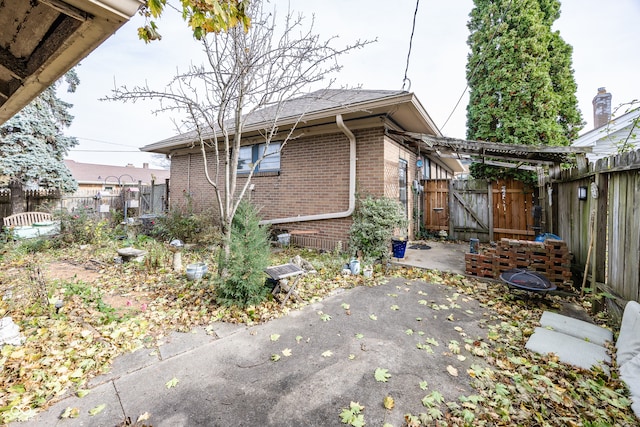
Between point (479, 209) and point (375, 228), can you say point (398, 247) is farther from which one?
point (479, 209)

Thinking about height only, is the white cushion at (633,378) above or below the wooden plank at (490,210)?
below

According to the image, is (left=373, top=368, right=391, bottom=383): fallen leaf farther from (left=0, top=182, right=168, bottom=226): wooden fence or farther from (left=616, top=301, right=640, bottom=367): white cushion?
(left=0, top=182, right=168, bottom=226): wooden fence

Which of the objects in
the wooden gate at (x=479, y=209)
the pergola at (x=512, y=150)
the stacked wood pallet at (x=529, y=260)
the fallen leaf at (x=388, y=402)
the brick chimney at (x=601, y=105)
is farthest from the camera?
the brick chimney at (x=601, y=105)

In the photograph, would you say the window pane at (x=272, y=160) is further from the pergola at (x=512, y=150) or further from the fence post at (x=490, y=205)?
the fence post at (x=490, y=205)

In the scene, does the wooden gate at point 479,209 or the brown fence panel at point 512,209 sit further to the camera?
the wooden gate at point 479,209

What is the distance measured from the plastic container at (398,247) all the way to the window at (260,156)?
4191mm

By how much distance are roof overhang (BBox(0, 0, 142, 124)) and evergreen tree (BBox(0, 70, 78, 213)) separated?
11.1 meters

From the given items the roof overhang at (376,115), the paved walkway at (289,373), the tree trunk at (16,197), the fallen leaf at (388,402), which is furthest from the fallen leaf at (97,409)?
the tree trunk at (16,197)

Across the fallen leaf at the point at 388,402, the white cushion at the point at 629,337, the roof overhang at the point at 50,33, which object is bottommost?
the fallen leaf at the point at 388,402

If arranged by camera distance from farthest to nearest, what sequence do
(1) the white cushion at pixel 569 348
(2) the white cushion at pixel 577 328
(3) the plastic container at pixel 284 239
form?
(3) the plastic container at pixel 284 239 < (2) the white cushion at pixel 577 328 < (1) the white cushion at pixel 569 348

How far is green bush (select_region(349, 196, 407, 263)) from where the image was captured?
19.4ft

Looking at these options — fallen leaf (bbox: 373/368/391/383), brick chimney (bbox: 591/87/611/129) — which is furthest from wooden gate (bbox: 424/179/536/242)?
brick chimney (bbox: 591/87/611/129)

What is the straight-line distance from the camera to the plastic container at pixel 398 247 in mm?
6293

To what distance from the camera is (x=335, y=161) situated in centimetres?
705
